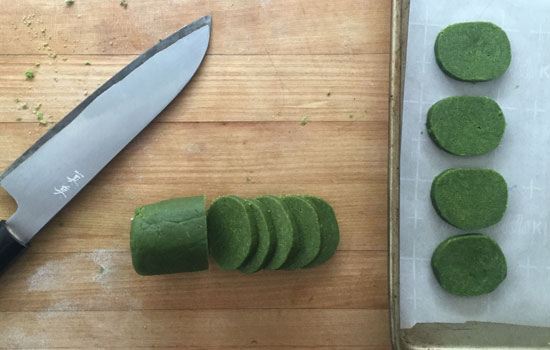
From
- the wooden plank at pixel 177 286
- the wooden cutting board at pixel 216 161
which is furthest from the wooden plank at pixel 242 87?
the wooden plank at pixel 177 286

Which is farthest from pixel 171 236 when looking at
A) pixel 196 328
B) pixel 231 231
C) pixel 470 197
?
pixel 470 197

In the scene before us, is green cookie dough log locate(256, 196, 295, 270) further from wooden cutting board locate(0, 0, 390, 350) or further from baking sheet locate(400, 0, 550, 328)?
baking sheet locate(400, 0, 550, 328)

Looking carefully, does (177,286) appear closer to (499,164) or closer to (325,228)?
(325,228)

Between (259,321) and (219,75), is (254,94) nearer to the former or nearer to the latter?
(219,75)

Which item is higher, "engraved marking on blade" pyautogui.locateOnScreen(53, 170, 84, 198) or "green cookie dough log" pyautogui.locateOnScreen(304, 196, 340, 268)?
"engraved marking on blade" pyautogui.locateOnScreen(53, 170, 84, 198)

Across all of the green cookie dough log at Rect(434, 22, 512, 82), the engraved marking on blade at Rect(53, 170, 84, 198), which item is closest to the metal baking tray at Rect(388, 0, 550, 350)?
the green cookie dough log at Rect(434, 22, 512, 82)

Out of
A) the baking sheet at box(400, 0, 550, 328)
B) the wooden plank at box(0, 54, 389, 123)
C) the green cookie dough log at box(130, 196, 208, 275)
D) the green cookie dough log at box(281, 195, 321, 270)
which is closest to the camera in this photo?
the green cookie dough log at box(130, 196, 208, 275)
